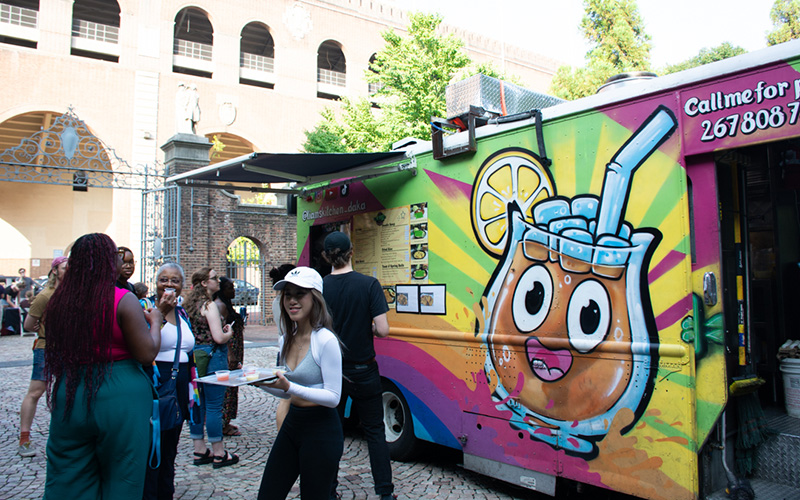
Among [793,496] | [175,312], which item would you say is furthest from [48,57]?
[793,496]

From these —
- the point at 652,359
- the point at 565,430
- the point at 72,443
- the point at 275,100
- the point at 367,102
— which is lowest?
the point at 565,430

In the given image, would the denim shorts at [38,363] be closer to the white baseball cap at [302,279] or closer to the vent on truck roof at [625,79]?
the white baseball cap at [302,279]

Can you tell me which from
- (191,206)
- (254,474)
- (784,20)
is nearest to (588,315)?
(254,474)

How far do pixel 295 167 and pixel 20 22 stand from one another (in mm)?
28258

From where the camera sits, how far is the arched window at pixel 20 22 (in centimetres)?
2583

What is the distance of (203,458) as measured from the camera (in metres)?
5.47

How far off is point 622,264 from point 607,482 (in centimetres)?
144

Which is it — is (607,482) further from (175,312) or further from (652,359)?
(175,312)

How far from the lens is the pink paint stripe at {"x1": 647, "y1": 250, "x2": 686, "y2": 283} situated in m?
3.44

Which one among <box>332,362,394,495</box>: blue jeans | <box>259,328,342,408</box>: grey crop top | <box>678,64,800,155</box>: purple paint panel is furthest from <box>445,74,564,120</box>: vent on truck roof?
<box>259,328,342,408</box>: grey crop top

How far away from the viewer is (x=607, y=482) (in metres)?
3.70

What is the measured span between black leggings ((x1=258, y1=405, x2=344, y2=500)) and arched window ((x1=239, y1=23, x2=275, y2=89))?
3092 centimetres

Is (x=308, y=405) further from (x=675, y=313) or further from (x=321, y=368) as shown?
(x=675, y=313)

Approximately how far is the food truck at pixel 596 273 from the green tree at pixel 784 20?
22382 millimetres
